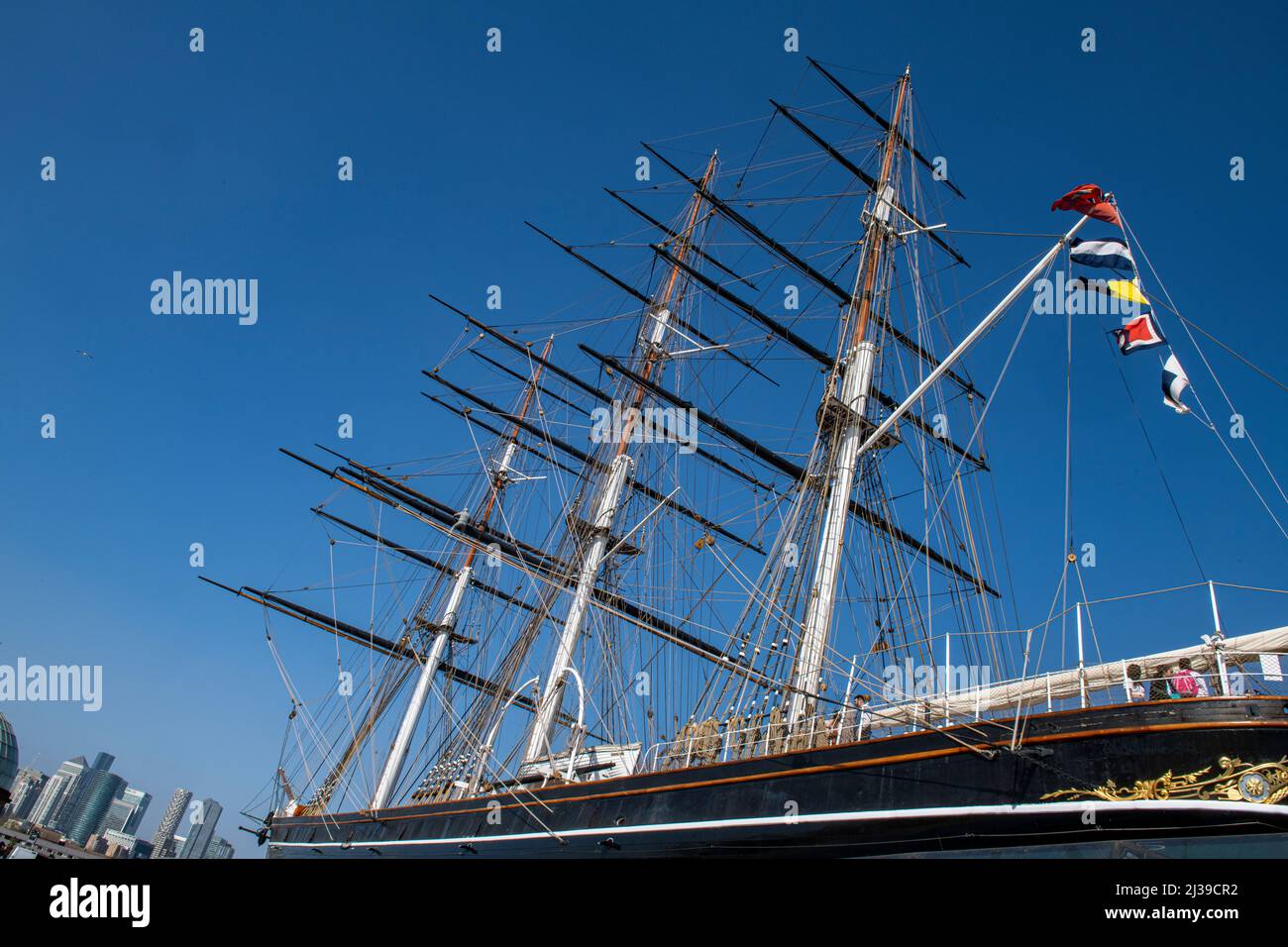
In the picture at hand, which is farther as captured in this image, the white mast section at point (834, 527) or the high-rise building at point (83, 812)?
the high-rise building at point (83, 812)

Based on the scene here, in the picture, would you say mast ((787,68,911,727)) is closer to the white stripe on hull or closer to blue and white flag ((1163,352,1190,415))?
the white stripe on hull

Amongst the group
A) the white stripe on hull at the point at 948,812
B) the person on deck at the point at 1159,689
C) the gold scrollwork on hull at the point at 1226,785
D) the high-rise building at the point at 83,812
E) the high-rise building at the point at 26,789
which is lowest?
the high-rise building at the point at 83,812

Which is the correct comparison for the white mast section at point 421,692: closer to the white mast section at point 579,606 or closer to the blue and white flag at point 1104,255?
the white mast section at point 579,606

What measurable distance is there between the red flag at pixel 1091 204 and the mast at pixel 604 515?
46.9 feet

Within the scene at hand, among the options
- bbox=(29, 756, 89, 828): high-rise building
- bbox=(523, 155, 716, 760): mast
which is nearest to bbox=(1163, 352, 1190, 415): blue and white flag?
bbox=(523, 155, 716, 760): mast

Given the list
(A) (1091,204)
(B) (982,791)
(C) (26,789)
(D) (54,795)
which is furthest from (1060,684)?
(D) (54,795)

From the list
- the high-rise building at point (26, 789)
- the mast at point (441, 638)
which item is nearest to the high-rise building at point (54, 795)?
Answer: the high-rise building at point (26, 789)

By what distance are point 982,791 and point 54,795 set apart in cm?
22404

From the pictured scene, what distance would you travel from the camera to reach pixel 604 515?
81.9 ft

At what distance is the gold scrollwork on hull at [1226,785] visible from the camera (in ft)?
22.9

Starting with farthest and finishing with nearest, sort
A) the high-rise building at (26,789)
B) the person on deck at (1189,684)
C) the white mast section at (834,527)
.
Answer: the high-rise building at (26,789), the white mast section at (834,527), the person on deck at (1189,684)

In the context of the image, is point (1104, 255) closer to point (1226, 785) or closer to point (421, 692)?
point (1226, 785)

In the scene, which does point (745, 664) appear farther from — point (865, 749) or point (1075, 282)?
point (1075, 282)
